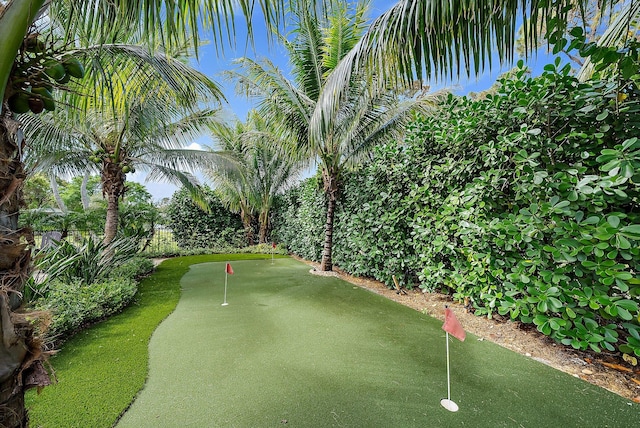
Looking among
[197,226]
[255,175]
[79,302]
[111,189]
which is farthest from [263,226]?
[79,302]

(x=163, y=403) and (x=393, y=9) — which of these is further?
(x=393, y=9)

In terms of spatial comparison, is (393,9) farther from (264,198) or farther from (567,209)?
(264,198)

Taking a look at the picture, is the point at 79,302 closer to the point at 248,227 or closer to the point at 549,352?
the point at 549,352

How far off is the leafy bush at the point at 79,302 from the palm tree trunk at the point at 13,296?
7.85 ft

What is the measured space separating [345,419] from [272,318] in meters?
2.15

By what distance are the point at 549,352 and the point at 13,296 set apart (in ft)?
14.0

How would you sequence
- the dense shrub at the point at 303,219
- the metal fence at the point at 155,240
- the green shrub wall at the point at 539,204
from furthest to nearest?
the metal fence at the point at 155,240 → the dense shrub at the point at 303,219 → the green shrub wall at the point at 539,204

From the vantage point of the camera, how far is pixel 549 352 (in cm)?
284

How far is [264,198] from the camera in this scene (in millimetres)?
11555

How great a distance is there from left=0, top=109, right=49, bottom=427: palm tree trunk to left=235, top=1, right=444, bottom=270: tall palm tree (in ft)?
15.4

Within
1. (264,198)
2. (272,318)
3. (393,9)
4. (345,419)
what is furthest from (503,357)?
(264,198)

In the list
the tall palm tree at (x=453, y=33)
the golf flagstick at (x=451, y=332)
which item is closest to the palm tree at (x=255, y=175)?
the tall palm tree at (x=453, y=33)

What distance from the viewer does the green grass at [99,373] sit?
74.9 inches

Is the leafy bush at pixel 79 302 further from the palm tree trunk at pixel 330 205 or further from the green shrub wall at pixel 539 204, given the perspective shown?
the green shrub wall at pixel 539 204
